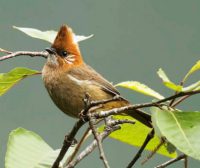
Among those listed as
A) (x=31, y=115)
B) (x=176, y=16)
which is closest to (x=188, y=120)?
(x=31, y=115)

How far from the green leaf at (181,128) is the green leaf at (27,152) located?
476mm

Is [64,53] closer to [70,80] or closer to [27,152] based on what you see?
[70,80]

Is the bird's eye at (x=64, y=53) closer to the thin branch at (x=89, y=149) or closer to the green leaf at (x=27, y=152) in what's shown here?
the green leaf at (x=27, y=152)

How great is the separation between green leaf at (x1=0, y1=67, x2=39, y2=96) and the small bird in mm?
641

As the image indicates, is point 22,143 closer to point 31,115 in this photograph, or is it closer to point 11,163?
point 11,163

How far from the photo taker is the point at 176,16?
12820mm

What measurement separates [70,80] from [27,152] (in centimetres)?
134

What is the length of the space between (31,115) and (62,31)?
544 cm

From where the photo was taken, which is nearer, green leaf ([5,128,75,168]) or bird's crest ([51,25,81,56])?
green leaf ([5,128,75,168])

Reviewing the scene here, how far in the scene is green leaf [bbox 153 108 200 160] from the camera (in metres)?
Answer: 2.11

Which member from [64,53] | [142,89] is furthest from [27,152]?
[64,53]

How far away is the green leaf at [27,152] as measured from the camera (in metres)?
2.57

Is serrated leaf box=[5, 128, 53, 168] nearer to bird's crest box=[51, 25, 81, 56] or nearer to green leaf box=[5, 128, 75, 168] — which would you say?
green leaf box=[5, 128, 75, 168]

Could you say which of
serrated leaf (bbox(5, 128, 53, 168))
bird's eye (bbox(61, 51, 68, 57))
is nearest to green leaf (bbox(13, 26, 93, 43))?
serrated leaf (bbox(5, 128, 53, 168))
